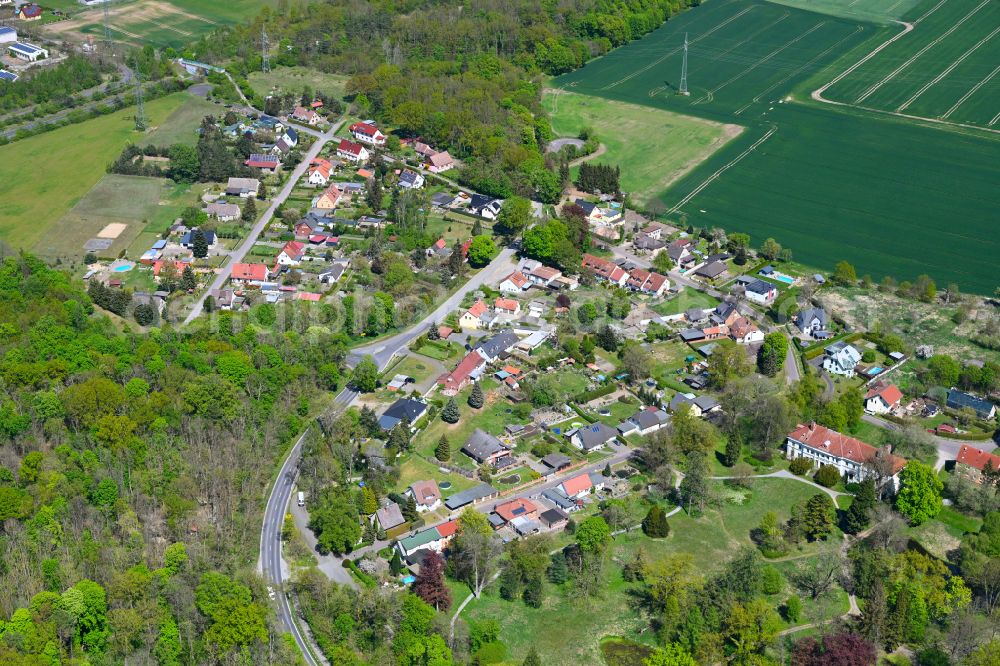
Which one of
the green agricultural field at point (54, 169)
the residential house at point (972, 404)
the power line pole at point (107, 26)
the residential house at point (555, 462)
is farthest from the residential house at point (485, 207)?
the power line pole at point (107, 26)

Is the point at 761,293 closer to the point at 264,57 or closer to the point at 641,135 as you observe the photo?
the point at 641,135

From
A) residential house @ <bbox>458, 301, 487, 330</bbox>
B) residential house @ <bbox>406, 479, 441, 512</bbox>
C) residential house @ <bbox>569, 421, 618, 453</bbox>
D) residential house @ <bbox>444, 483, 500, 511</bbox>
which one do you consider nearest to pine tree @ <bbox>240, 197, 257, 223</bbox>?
residential house @ <bbox>458, 301, 487, 330</bbox>

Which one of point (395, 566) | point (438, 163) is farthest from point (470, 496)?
point (438, 163)

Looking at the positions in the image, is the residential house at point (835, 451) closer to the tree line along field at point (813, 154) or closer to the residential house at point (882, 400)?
the residential house at point (882, 400)

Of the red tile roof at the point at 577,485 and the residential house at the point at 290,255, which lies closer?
the red tile roof at the point at 577,485

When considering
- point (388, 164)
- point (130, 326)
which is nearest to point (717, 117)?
point (388, 164)

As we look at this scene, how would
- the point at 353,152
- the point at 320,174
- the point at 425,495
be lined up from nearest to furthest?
the point at 425,495, the point at 320,174, the point at 353,152
